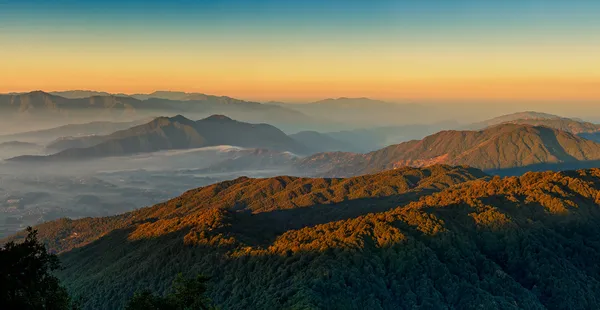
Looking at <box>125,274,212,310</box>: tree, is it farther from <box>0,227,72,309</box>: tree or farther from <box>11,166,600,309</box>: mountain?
<box>11,166,600,309</box>: mountain

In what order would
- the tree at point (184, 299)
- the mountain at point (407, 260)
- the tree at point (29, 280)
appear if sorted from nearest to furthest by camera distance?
the tree at point (29, 280)
the tree at point (184, 299)
the mountain at point (407, 260)

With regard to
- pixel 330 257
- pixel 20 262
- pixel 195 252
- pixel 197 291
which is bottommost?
pixel 195 252

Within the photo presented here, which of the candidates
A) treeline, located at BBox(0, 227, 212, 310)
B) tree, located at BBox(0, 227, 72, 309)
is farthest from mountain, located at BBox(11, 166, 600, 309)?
tree, located at BBox(0, 227, 72, 309)

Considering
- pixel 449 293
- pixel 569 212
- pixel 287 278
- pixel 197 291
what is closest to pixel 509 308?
pixel 449 293

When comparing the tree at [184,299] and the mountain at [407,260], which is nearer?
the tree at [184,299]

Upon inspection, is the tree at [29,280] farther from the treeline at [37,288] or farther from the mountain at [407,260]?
the mountain at [407,260]

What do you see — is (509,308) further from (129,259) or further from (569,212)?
(129,259)

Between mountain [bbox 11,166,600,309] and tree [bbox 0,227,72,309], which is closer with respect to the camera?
tree [bbox 0,227,72,309]

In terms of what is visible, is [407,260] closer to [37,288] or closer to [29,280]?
[37,288]

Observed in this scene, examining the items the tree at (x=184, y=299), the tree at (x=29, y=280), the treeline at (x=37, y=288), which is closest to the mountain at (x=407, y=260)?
the tree at (x=184, y=299)
